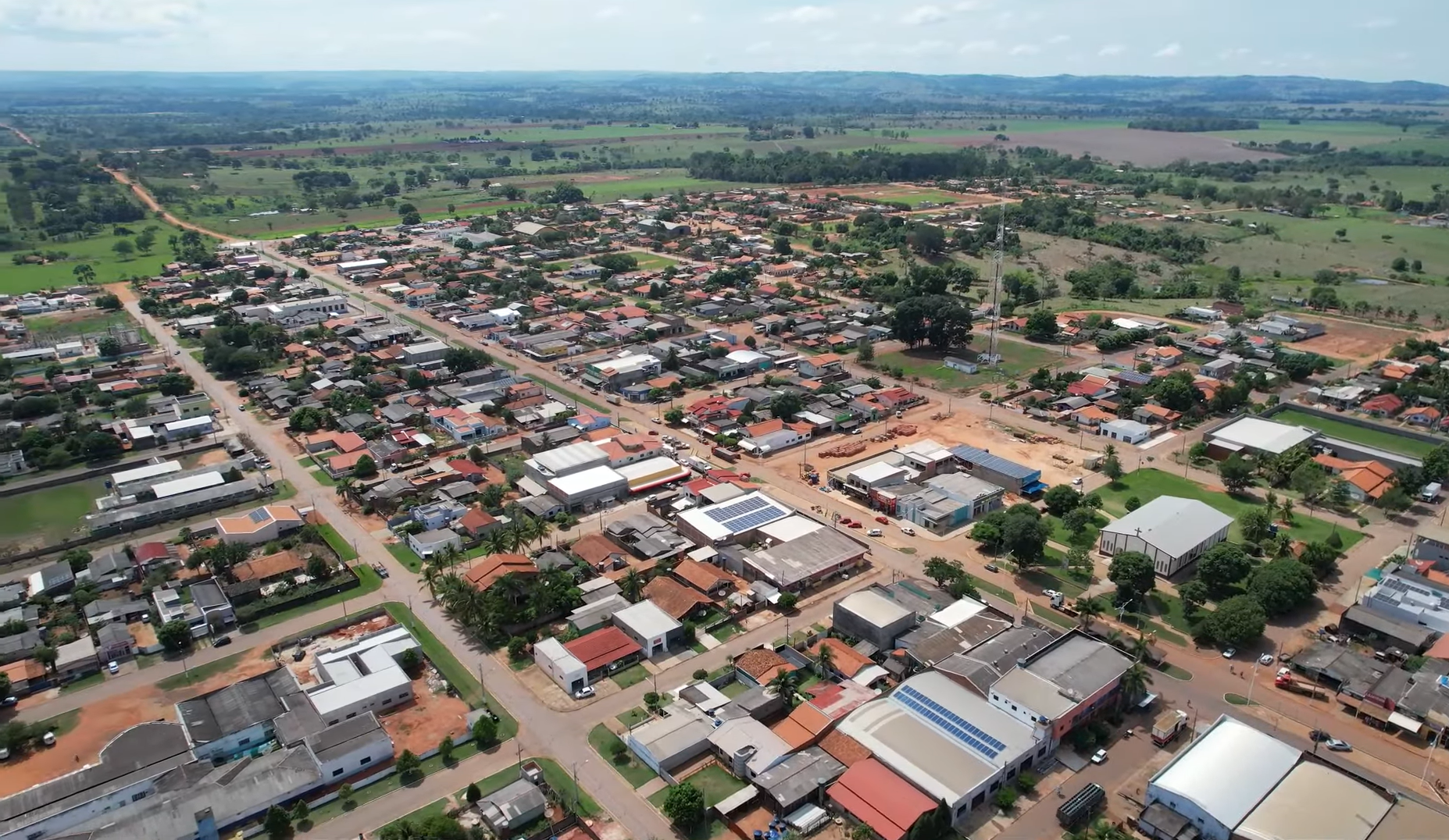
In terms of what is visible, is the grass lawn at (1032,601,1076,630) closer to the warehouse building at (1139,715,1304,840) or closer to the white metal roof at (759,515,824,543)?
the warehouse building at (1139,715,1304,840)

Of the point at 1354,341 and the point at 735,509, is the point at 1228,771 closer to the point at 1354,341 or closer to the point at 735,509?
the point at 735,509

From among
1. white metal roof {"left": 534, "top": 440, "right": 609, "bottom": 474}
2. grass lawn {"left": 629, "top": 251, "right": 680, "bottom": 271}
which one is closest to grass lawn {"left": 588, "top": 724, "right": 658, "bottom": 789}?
white metal roof {"left": 534, "top": 440, "right": 609, "bottom": 474}

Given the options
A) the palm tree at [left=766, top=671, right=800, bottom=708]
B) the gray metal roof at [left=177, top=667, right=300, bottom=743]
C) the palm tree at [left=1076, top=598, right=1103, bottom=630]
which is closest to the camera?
the gray metal roof at [left=177, top=667, right=300, bottom=743]

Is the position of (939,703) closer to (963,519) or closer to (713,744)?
(713,744)

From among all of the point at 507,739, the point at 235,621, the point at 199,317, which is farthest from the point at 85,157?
the point at 507,739

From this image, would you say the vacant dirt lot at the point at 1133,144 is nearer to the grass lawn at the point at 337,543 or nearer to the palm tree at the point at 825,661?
the palm tree at the point at 825,661

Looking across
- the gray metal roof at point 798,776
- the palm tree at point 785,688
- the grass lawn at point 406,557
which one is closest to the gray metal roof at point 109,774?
the grass lawn at point 406,557
